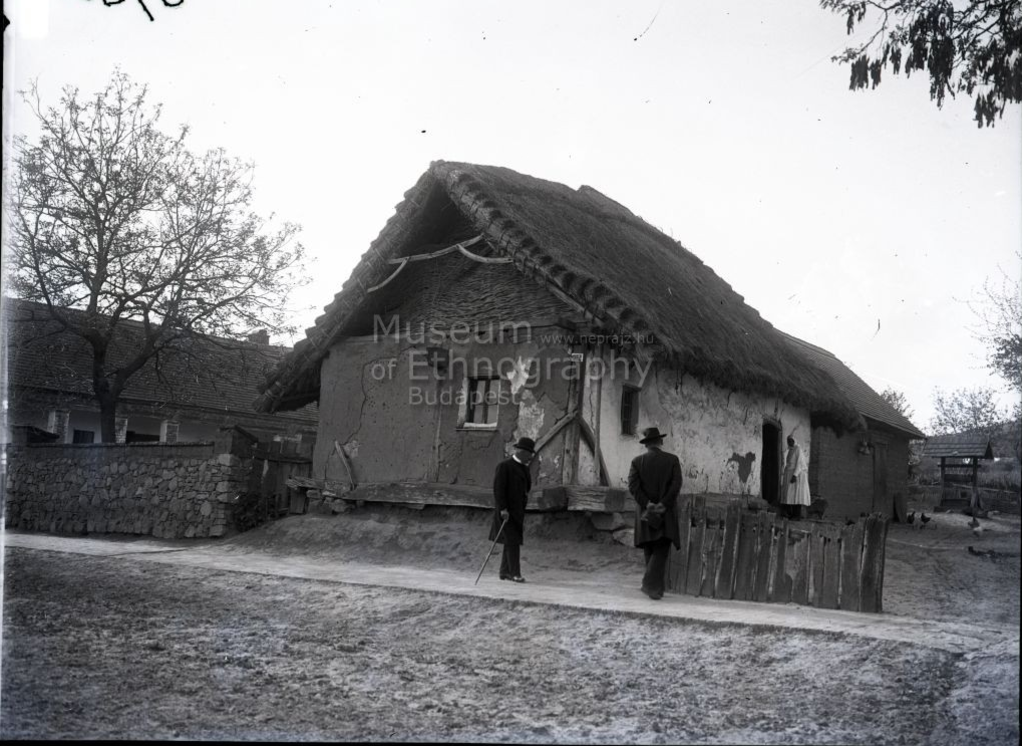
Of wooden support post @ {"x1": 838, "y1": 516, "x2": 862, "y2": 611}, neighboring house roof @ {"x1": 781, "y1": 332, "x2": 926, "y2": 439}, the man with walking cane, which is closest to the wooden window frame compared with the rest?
the man with walking cane

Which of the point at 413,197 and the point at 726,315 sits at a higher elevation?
the point at 413,197

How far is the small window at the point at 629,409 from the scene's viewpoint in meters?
11.7

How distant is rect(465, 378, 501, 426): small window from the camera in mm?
11867

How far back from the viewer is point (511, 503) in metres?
9.30

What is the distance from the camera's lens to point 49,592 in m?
8.77

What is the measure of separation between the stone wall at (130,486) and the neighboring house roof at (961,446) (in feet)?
57.9

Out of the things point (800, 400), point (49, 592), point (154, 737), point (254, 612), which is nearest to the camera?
point (154, 737)

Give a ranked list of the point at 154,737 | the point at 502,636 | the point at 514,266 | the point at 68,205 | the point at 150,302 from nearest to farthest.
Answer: the point at 154,737, the point at 502,636, the point at 514,266, the point at 68,205, the point at 150,302

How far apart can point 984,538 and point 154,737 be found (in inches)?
560

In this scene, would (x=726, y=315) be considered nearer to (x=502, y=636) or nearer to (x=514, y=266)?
(x=514, y=266)

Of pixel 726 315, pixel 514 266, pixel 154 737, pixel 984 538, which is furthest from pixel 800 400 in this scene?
pixel 154 737

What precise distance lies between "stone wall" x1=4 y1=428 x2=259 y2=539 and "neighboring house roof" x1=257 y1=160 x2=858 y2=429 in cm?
136

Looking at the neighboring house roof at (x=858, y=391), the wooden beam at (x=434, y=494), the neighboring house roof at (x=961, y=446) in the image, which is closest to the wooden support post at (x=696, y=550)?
the wooden beam at (x=434, y=494)

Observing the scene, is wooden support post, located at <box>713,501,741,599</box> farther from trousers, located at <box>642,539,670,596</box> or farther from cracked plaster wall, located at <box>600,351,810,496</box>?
cracked plaster wall, located at <box>600,351,810,496</box>
